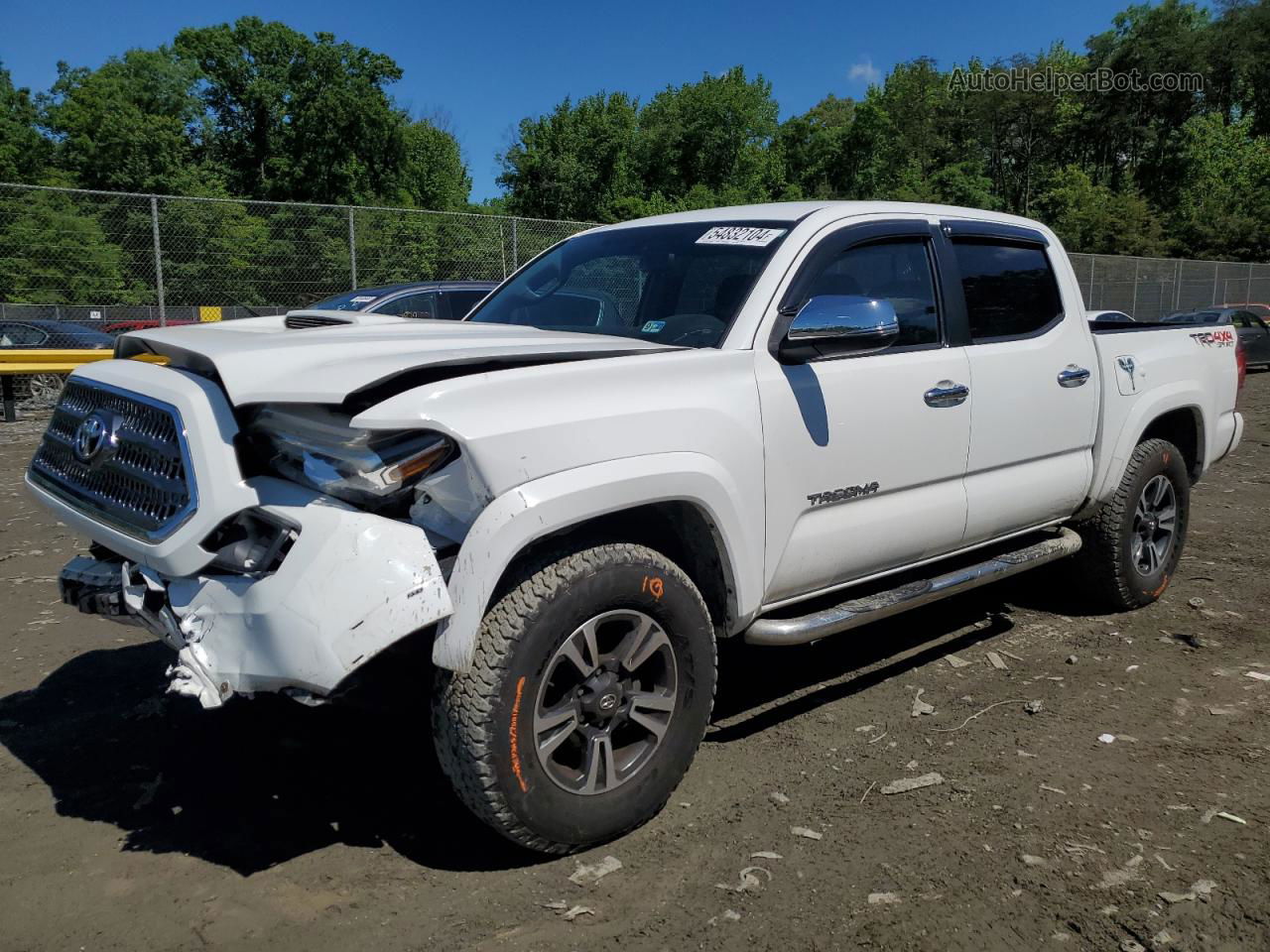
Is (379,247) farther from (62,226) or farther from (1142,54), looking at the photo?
(1142,54)

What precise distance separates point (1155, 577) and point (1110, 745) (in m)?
1.97

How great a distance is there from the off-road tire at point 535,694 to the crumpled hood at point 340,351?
614mm

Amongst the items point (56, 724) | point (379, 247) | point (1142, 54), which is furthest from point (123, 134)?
point (1142, 54)

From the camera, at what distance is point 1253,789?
3344 millimetres

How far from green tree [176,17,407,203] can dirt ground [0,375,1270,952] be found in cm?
5645

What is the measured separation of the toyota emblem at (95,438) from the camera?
9.51 ft

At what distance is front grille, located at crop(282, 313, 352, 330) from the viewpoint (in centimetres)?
366

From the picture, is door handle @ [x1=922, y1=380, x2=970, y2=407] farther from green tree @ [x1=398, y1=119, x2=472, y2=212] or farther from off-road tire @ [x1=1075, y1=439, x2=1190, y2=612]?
green tree @ [x1=398, y1=119, x2=472, y2=212]

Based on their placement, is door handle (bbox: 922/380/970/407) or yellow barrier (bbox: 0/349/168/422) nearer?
door handle (bbox: 922/380/970/407)

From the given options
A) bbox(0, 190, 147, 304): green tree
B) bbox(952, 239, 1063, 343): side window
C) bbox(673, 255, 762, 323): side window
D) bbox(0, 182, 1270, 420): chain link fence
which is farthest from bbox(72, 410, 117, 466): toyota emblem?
bbox(0, 190, 147, 304): green tree

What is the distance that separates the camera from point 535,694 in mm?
2670

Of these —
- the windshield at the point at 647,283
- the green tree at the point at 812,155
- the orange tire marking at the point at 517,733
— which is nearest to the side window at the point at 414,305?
the windshield at the point at 647,283

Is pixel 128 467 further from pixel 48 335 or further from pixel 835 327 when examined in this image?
pixel 48 335

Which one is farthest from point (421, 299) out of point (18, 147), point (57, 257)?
point (18, 147)
